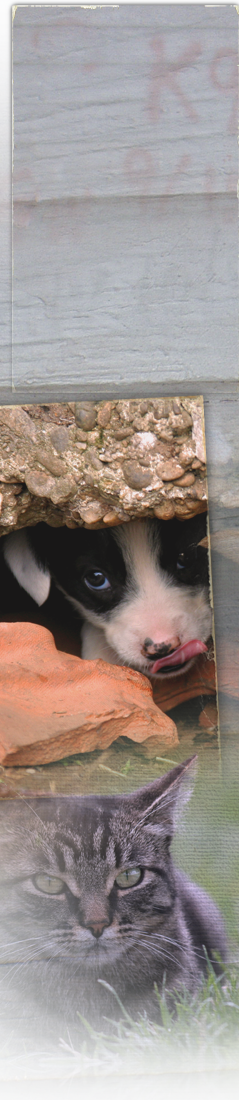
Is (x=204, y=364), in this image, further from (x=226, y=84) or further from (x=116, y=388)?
(x=226, y=84)

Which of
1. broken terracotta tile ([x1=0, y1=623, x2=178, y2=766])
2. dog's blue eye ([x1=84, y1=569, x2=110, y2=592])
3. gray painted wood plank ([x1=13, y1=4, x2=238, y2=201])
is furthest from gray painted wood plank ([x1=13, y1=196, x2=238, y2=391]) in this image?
dog's blue eye ([x1=84, y1=569, x2=110, y2=592])

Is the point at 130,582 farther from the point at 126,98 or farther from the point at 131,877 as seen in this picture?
the point at 126,98

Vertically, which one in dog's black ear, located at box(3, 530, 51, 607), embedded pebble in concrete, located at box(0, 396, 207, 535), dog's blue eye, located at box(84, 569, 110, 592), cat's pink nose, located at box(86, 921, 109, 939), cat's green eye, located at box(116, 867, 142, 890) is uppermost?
embedded pebble in concrete, located at box(0, 396, 207, 535)

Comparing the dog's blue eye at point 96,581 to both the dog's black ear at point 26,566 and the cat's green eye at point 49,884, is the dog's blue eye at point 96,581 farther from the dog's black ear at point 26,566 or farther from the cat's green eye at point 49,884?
the cat's green eye at point 49,884

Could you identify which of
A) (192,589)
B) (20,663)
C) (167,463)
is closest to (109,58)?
(167,463)

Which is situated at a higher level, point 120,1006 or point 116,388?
point 116,388
